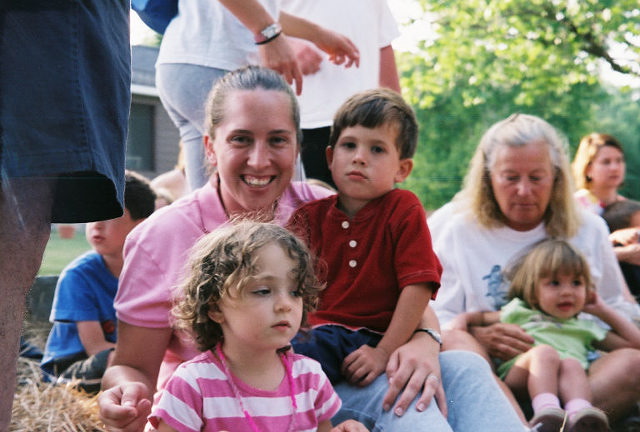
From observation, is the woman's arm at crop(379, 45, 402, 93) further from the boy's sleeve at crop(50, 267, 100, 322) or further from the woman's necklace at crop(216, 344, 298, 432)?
the woman's necklace at crop(216, 344, 298, 432)

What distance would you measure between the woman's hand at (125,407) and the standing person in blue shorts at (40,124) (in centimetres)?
28

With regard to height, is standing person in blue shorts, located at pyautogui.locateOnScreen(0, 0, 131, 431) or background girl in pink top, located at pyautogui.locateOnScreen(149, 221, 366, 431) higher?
standing person in blue shorts, located at pyautogui.locateOnScreen(0, 0, 131, 431)

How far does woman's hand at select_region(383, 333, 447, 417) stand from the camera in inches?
73.3

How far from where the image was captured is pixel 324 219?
2191 millimetres

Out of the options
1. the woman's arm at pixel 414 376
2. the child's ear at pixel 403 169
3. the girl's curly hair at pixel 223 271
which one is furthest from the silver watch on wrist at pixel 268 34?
the woman's arm at pixel 414 376

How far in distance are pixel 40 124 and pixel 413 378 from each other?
1.05 meters

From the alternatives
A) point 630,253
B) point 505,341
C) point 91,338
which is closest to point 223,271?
point 505,341

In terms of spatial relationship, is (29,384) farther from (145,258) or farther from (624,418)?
(624,418)

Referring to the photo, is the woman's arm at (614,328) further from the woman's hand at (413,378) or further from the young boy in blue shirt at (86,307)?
the young boy in blue shirt at (86,307)

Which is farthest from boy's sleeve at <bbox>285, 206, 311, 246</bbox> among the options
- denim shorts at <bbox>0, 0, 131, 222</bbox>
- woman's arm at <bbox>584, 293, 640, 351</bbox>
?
woman's arm at <bbox>584, 293, 640, 351</bbox>

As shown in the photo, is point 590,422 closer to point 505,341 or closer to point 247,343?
point 505,341

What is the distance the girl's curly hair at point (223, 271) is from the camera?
168 cm

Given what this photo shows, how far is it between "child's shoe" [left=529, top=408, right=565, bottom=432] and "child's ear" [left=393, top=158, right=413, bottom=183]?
92 cm

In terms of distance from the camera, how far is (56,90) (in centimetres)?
136
